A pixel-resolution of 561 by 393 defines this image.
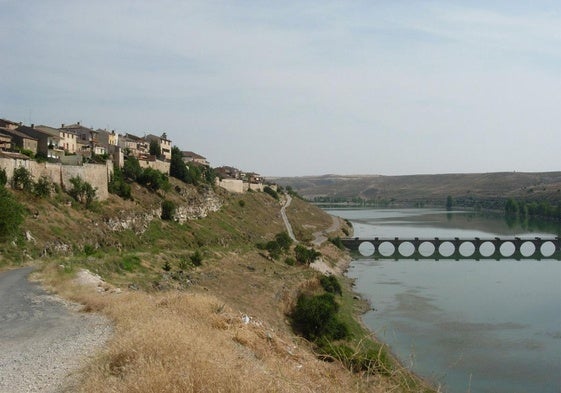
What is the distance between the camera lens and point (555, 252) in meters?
72.1

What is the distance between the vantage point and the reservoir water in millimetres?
24000

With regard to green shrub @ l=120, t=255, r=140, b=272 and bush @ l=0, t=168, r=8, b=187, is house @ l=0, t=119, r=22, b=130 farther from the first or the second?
green shrub @ l=120, t=255, r=140, b=272

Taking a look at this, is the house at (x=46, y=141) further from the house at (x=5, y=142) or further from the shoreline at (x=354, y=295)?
the shoreline at (x=354, y=295)

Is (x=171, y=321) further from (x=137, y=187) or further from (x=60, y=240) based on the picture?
(x=137, y=187)

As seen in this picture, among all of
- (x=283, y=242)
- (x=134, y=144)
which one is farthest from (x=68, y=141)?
(x=283, y=242)

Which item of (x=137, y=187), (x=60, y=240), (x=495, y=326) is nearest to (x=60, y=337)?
(x=60, y=240)

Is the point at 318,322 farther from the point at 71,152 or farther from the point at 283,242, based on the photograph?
the point at 71,152

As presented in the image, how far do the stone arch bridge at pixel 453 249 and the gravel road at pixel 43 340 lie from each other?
59.2 meters

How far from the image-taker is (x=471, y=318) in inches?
1374

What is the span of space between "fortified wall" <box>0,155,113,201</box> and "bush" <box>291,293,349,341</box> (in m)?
18.0

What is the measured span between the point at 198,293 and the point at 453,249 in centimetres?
6486

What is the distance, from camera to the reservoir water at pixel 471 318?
24000 mm

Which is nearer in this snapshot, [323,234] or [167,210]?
[167,210]

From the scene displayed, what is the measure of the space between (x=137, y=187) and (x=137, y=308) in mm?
38218
